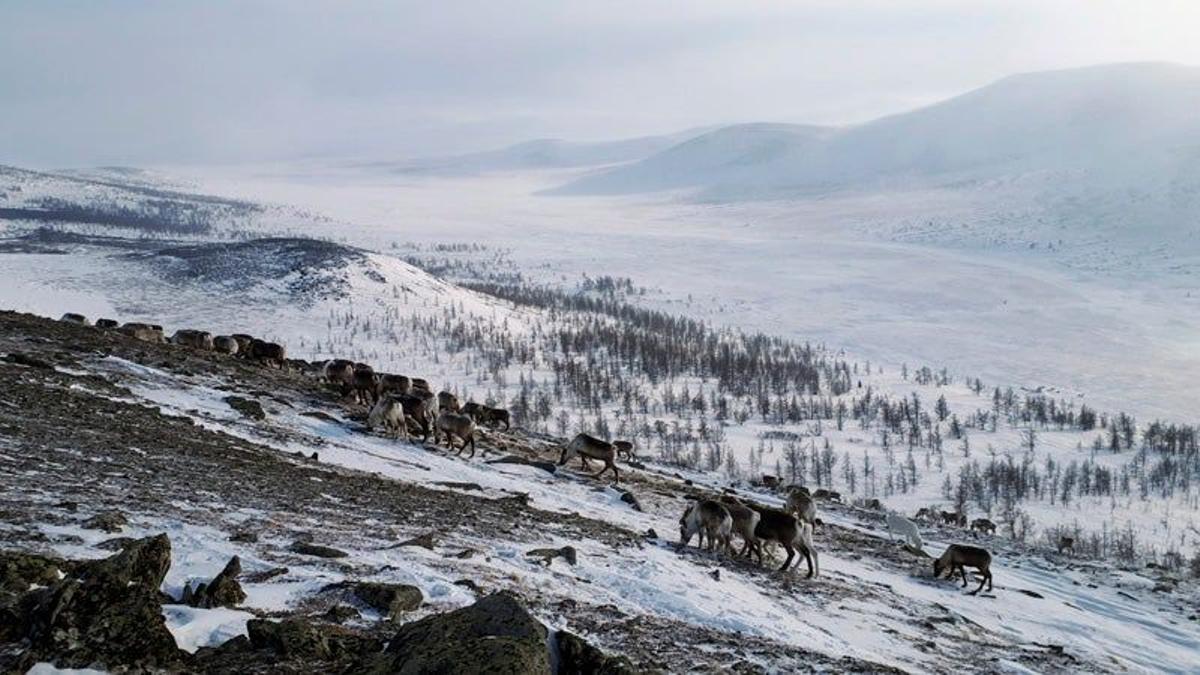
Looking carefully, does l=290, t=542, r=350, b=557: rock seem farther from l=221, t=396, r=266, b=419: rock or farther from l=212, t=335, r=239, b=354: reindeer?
l=212, t=335, r=239, b=354: reindeer

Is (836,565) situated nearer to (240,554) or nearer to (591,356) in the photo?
(240,554)

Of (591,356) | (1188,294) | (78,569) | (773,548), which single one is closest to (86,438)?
(78,569)

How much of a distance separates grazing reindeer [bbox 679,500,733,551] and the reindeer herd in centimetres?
2

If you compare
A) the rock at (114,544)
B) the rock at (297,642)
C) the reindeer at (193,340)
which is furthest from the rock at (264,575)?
the reindeer at (193,340)

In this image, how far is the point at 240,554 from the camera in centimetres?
1012

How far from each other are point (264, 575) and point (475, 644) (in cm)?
441

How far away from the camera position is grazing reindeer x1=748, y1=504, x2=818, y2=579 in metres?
17.5

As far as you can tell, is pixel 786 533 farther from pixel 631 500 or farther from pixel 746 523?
pixel 631 500

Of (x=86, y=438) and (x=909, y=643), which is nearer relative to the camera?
(x=909, y=643)

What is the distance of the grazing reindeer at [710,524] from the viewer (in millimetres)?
17422

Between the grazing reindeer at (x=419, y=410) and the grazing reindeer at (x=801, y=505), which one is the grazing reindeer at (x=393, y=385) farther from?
the grazing reindeer at (x=801, y=505)

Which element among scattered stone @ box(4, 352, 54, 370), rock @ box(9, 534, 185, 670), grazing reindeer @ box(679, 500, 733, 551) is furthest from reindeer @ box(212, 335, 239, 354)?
rock @ box(9, 534, 185, 670)

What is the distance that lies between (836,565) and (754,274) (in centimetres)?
17816

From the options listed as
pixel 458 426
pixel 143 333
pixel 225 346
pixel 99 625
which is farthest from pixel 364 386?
pixel 99 625
